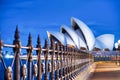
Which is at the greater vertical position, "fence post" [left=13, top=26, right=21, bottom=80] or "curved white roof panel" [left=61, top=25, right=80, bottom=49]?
"curved white roof panel" [left=61, top=25, right=80, bottom=49]

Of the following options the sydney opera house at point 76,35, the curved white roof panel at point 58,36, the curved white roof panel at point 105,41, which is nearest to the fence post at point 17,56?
the sydney opera house at point 76,35

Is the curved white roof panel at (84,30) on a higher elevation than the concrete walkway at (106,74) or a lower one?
higher

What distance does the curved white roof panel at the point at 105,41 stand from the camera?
81.0m

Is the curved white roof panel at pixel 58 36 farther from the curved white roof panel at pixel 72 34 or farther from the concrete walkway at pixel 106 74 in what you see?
the concrete walkway at pixel 106 74

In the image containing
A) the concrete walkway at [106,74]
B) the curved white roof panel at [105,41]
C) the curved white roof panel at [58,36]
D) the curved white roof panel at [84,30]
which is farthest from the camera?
the curved white roof panel at [105,41]

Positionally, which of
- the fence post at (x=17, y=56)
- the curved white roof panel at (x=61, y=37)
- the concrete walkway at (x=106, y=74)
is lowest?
the concrete walkway at (x=106, y=74)

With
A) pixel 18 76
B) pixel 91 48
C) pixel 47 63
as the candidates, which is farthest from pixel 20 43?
pixel 91 48

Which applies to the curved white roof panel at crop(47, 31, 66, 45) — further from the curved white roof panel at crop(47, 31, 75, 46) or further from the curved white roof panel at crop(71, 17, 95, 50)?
the curved white roof panel at crop(71, 17, 95, 50)

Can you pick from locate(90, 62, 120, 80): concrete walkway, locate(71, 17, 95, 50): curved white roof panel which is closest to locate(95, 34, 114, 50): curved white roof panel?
locate(71, 17, 95, 50): curved white roof panel

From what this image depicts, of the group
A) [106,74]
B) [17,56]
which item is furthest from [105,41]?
[17,56]

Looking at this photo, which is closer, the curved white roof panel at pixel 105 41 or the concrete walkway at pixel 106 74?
the concrete walkway at pixel 106 74

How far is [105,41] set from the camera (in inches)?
3263

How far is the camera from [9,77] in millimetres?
2988

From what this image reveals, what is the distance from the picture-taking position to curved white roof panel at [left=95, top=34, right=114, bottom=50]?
81.0m
